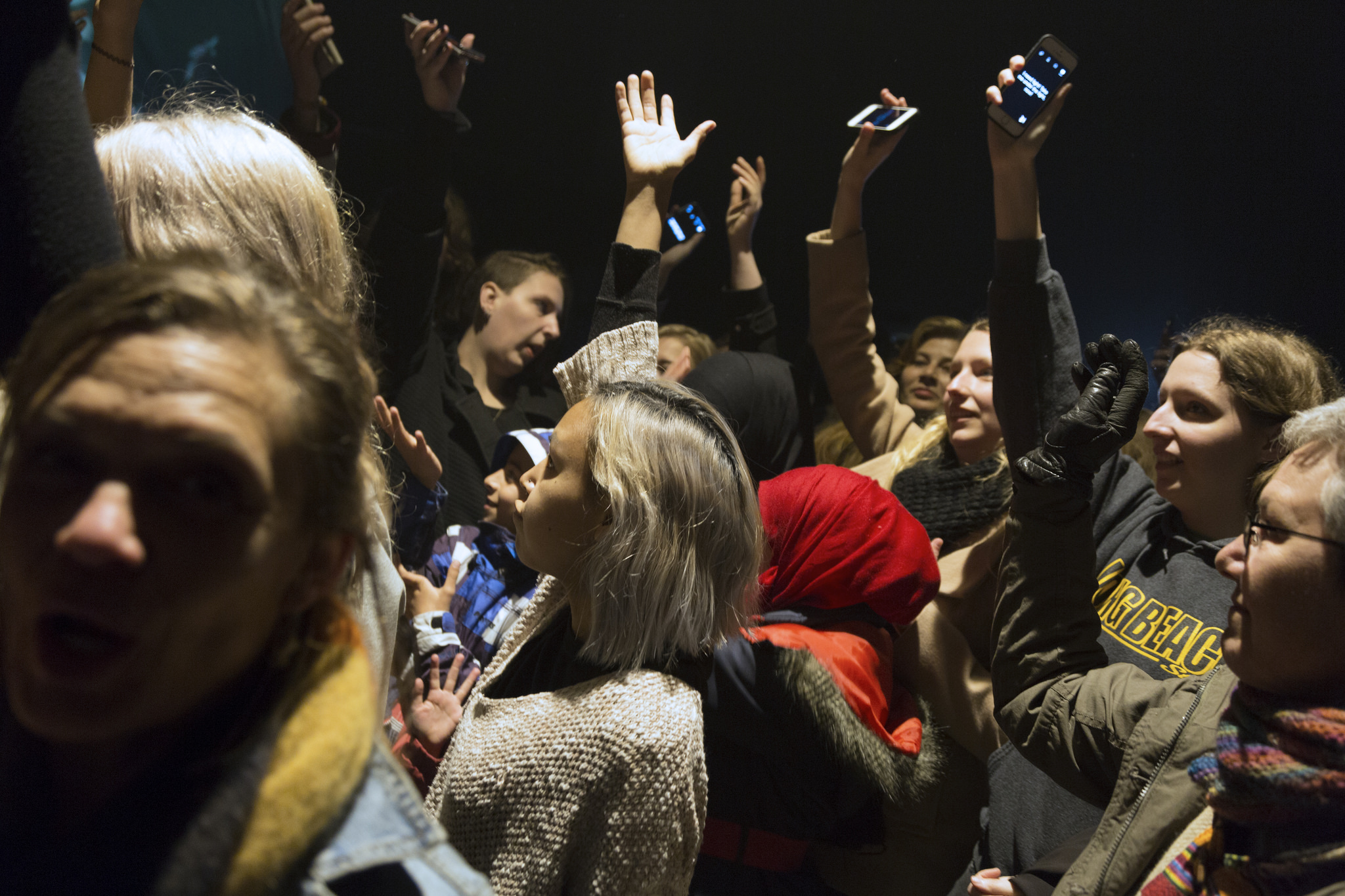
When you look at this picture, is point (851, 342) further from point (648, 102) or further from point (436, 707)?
point (436, 707)

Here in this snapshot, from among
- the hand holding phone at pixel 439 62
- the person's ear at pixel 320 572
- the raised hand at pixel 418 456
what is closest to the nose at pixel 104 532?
the person's ear at pixel 320 572

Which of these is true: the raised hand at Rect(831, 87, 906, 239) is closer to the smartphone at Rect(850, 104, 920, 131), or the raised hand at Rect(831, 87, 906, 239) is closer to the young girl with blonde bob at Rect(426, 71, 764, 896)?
the smartphone at Rect(850, 104, 920, 131)

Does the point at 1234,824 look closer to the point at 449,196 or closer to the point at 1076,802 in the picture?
the point at 1076,802

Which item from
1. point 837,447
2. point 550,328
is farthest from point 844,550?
point 550,328

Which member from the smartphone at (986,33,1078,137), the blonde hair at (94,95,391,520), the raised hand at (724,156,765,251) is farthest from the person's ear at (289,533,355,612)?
the raised hand at (724,156,765,251)

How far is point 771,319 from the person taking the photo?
336 cm

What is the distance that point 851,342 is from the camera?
2891 millimetres

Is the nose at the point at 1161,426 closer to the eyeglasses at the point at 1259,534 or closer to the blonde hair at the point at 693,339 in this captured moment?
the eyeglasses at the point at 1259,534

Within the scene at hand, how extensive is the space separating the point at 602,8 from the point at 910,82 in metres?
1.29

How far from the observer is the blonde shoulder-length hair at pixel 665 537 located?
4.90 ft

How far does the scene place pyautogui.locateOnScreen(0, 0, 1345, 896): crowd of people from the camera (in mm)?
660

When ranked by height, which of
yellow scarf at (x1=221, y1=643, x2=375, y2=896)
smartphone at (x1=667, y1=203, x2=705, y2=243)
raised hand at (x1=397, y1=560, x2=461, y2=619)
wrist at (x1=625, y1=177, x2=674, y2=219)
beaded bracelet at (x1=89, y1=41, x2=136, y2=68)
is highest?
beaded bracelet at (x1=89, y1=41, x2=136, y2=68)

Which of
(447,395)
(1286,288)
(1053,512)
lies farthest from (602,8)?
(1053,512)

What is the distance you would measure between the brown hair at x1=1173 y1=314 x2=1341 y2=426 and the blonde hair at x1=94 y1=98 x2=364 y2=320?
5.46ft
